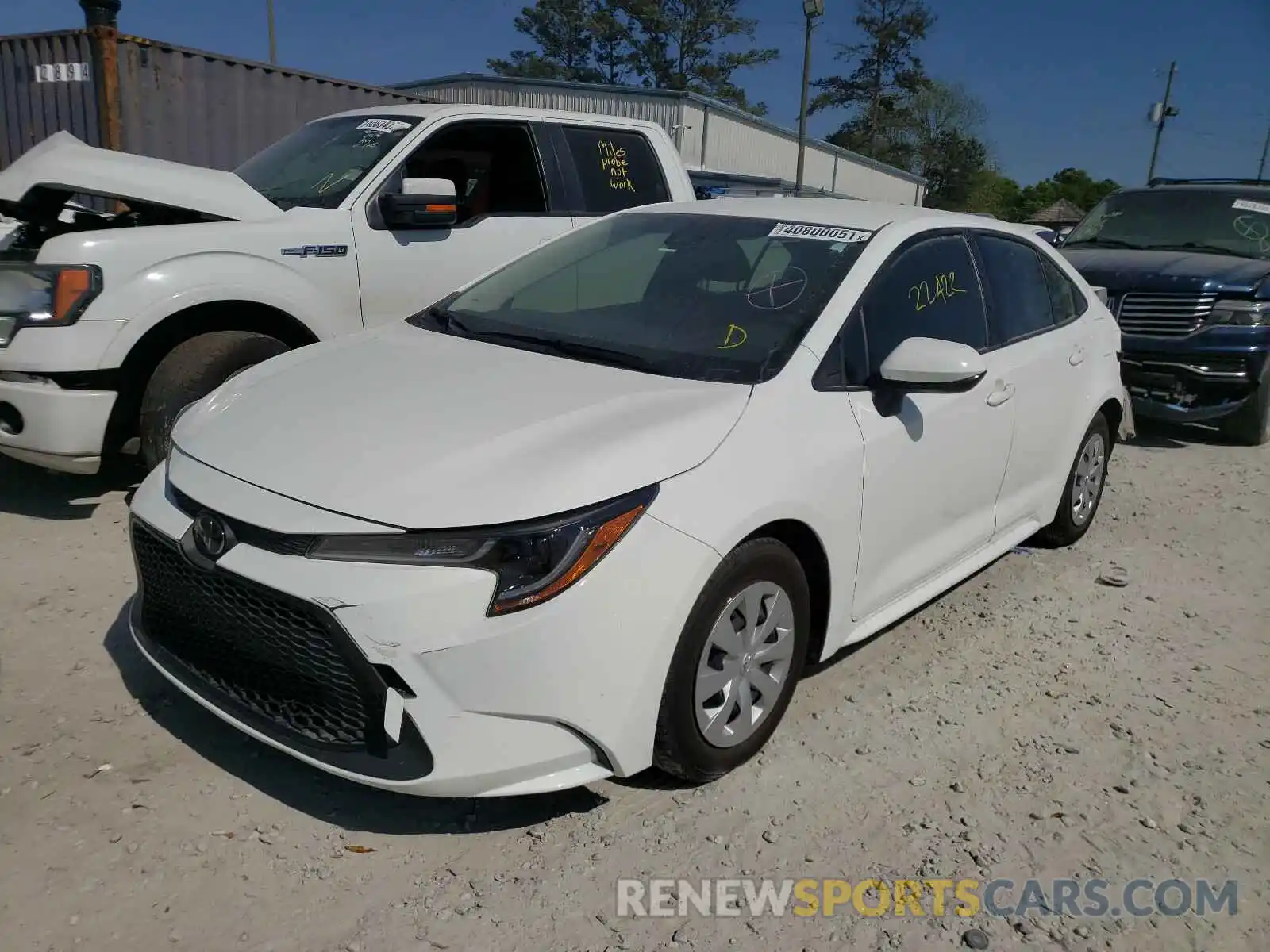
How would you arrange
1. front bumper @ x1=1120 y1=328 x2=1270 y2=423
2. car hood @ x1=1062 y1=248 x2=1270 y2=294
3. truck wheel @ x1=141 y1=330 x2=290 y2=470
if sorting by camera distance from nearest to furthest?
truck wheel @ x1=141 y1=330 x2=290 y2=470
front bumper @ x1=1120 y1=328 x2=1270 y2=423
car hood @ x1=1062 y1=248 x2=1270 y2=294

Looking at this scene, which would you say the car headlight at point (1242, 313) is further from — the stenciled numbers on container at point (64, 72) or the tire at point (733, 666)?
the stenciled numbers on container at point (64, 72)

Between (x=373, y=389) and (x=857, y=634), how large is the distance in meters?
1.74

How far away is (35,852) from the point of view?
8.05 ft

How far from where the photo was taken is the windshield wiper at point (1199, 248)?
8.01m

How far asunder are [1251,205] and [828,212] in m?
6.46

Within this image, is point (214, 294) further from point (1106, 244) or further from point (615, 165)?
point (1106, 244)

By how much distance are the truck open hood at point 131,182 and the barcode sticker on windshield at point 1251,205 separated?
7.74m

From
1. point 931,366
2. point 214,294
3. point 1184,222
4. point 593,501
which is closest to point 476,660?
point 593,501

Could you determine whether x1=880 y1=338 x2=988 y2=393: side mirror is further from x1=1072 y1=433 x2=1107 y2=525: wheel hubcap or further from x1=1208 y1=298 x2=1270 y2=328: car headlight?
x1=1208 y1=298 x2=1270 y2=328: car headlight

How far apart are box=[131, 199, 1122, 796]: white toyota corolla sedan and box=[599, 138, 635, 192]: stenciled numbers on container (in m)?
2.35

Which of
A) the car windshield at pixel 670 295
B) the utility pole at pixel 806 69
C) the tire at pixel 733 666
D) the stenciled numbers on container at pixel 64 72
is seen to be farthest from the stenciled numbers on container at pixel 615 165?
the utility pole at pixel 806 69

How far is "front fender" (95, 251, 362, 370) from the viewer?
14.3 feet

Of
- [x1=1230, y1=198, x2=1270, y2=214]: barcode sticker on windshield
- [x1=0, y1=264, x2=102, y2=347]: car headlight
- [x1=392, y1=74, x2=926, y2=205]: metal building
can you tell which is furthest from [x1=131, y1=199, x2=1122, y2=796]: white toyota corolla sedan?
[x1=392, y1=74, x2=926, y2=205]: metal building

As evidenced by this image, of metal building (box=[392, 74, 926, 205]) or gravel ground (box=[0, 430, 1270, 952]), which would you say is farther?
metal building (box=[392, 74, 926, 205])
